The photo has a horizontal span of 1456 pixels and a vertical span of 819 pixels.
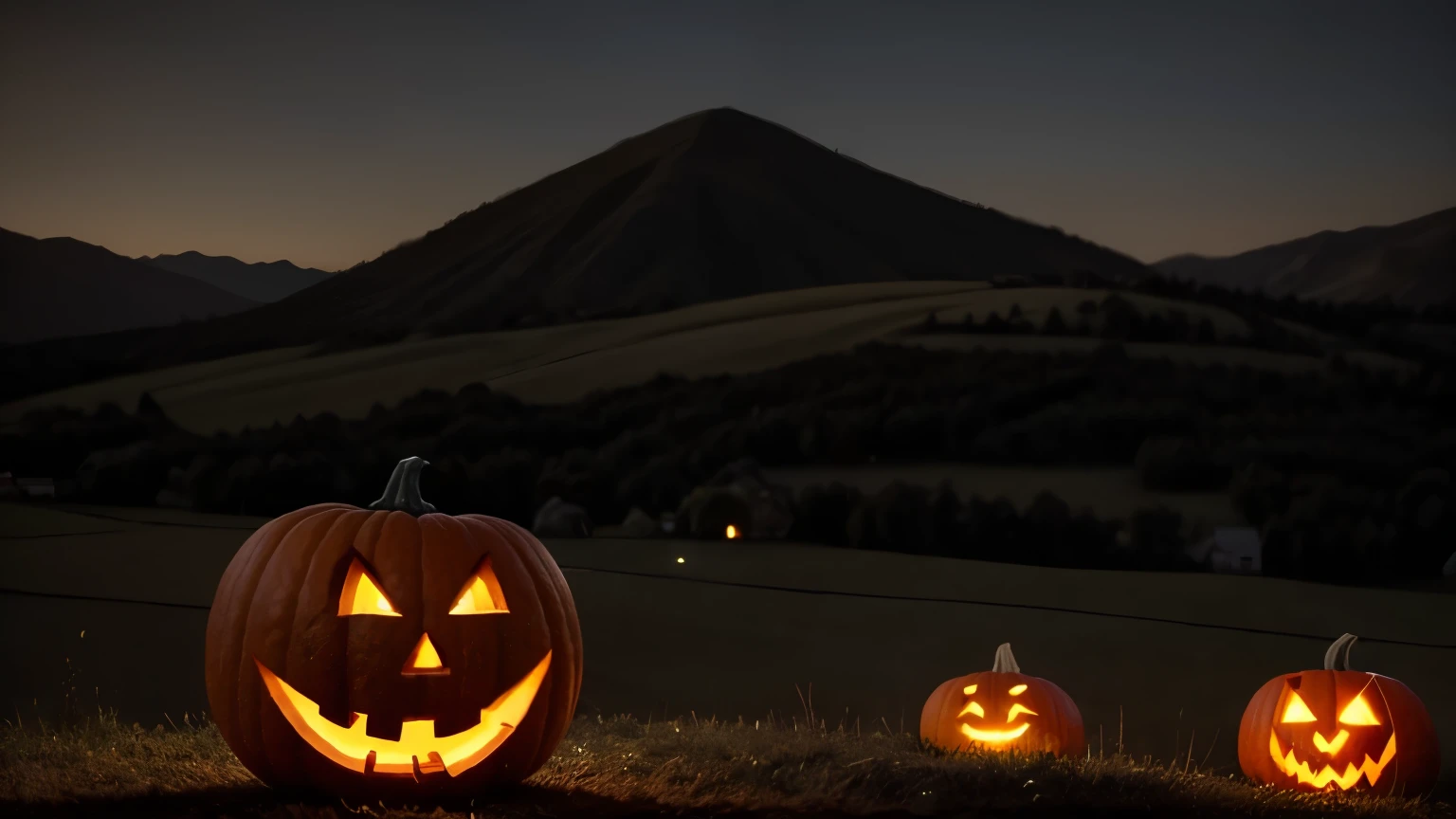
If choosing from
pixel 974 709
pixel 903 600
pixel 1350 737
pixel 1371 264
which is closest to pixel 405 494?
pixel 974 709

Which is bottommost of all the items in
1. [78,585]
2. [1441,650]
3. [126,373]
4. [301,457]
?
[1441,650]

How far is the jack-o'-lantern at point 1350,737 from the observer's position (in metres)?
4.97

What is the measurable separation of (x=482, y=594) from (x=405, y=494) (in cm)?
45

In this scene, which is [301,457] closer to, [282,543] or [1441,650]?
[282,543]

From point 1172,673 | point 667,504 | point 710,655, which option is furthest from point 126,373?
point 1172,673

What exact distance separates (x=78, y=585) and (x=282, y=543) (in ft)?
14.7

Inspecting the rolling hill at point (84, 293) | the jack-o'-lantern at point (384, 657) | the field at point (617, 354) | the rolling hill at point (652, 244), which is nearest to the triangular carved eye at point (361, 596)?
the jack-o'-lantern at point (384, 657)

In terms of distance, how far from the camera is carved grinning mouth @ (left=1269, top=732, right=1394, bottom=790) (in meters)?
4.97

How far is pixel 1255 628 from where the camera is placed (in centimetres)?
763

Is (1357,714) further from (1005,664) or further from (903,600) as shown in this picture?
(903,600)

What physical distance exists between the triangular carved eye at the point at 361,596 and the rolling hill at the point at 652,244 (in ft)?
21.6

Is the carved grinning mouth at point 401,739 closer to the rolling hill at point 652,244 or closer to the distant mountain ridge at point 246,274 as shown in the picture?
the distant mountain ridge at point 246,274

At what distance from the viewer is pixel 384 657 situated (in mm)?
3486

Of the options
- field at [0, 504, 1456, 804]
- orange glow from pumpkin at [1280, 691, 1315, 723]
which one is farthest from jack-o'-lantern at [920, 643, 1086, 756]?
field at [0, 504, 1456, 804]
